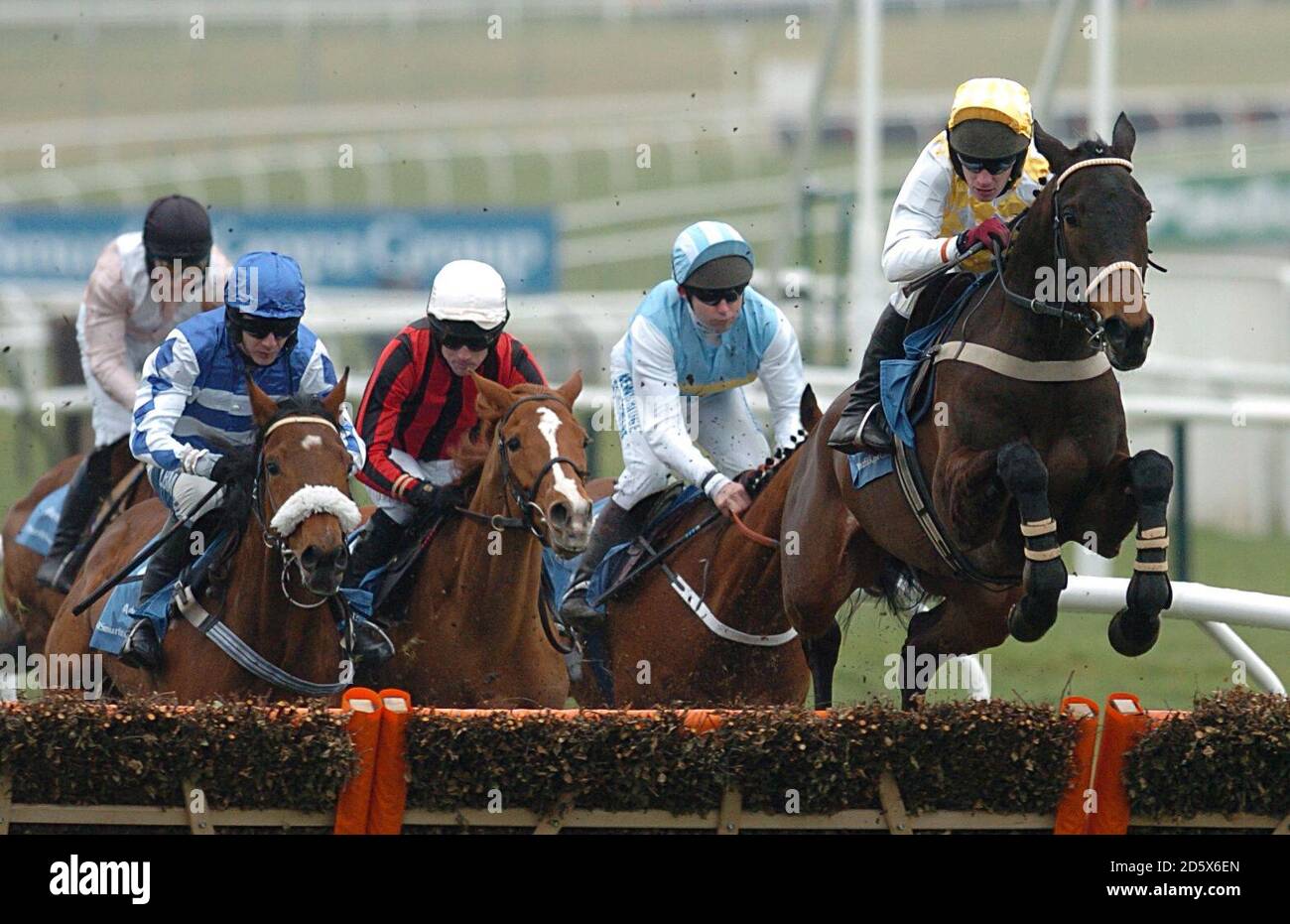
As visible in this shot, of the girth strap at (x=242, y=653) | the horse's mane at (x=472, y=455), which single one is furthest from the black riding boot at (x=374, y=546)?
the girth strap at (x=242, y=653)

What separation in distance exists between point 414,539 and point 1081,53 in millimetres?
24161

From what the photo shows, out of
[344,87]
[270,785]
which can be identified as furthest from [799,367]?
[344,87]

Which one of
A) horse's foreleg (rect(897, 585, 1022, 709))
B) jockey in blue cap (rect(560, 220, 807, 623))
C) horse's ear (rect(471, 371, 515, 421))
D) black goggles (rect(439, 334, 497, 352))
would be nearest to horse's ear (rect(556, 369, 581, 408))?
horse's ear (rect(471, 371, 515, 421))

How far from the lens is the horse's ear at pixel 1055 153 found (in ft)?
16.2

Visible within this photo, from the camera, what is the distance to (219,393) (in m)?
5.93

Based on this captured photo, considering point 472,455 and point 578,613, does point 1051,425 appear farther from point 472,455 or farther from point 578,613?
point 578,613

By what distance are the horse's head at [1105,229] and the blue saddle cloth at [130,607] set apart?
2299mm

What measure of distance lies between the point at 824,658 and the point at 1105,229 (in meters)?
1.75

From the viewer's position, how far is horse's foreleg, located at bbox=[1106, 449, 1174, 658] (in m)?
4.92

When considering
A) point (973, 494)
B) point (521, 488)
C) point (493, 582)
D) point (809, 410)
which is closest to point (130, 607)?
point (493, 582)

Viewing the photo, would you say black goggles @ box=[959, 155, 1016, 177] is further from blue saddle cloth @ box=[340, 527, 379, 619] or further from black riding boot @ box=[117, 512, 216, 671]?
black riding boot @ box=[117, 512, 216, 671]
